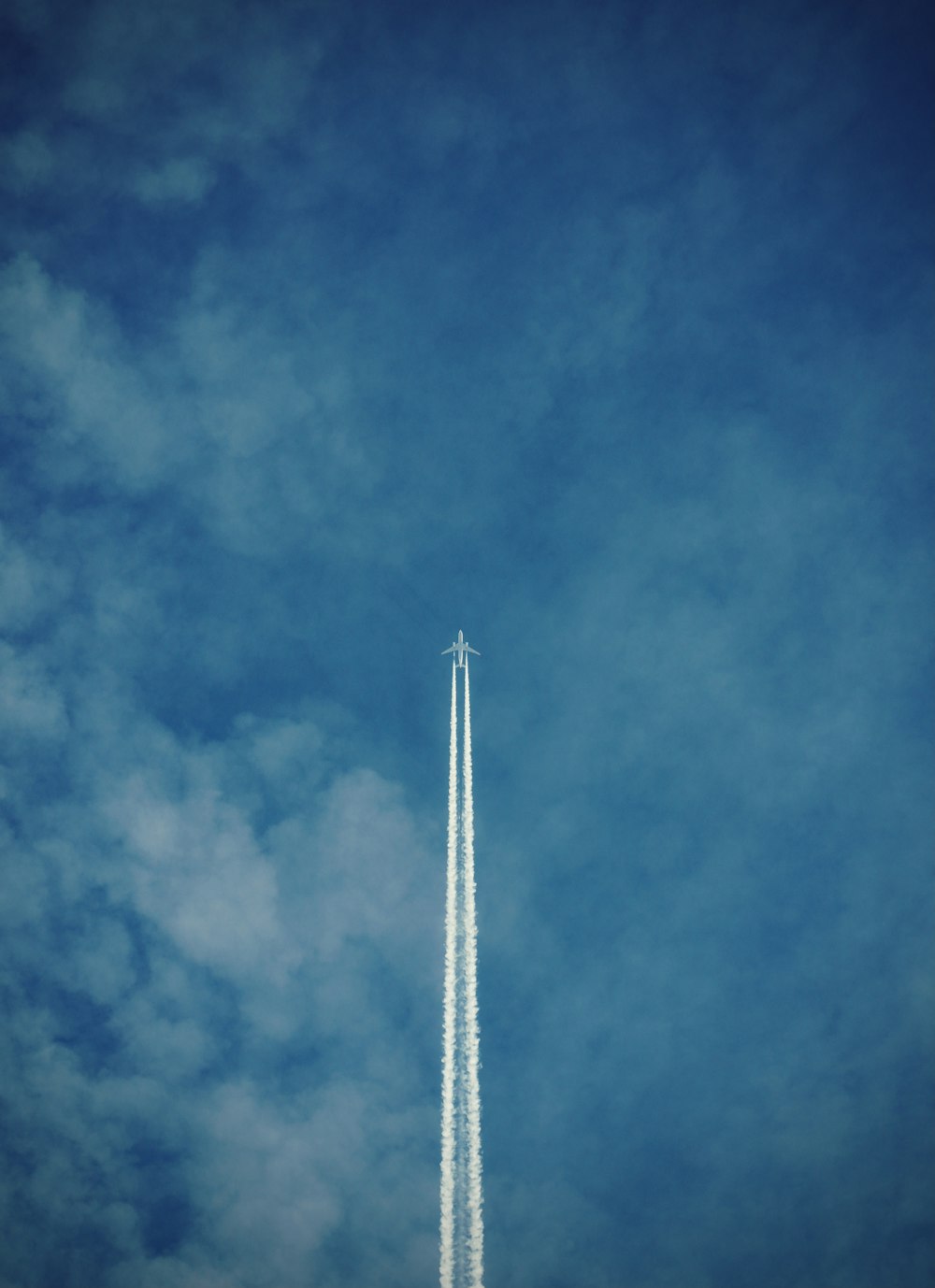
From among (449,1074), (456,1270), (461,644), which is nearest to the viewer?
(456,1270)

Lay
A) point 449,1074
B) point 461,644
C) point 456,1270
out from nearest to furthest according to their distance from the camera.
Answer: point 456,1270
point 449,1074
point 461,644

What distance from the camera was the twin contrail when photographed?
85.9 metres

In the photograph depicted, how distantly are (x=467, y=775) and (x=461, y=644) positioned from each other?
12.7 metres

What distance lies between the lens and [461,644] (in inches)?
3952

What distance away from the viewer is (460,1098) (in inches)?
3868

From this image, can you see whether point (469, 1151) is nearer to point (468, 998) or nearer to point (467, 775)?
point (468, 998)

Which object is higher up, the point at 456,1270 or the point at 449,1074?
the point at 449,1074

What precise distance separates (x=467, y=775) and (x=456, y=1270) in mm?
40906

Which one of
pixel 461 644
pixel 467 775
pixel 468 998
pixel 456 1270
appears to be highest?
pixel 461 644

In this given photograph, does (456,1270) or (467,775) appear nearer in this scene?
(456,1270)

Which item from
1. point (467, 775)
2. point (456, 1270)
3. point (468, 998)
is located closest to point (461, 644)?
point (467, 775)

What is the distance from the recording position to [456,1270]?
280ft

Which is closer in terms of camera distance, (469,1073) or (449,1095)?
(449,1095)

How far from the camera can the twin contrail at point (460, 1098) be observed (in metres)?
85.9
